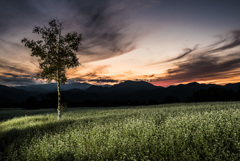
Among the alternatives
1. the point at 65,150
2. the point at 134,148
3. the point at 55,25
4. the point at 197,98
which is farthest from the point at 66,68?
the point at 197,98

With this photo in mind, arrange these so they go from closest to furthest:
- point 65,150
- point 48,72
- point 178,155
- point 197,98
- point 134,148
→ point 178,155 < point 134,148 < point 65,150 < point 48,72 < point 197,98

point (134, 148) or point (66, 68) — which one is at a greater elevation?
point (66, 68)

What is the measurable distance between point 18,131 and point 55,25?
1098 cm

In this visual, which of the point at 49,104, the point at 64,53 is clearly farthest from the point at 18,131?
the point at 49,104

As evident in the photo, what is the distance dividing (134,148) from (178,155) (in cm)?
137

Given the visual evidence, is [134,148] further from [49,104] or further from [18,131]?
[49,104]

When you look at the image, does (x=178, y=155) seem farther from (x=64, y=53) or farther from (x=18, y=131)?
(x=64, y=53)

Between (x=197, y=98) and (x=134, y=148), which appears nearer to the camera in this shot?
(x=134, y=148)

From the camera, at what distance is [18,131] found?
9219 mm

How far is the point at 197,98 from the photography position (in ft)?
217

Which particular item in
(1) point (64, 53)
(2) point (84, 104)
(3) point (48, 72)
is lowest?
(2) point (84, 104)

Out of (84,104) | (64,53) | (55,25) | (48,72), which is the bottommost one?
(84,104)

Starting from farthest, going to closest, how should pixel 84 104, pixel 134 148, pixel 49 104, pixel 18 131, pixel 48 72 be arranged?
pixel 84 104
pixel 49 104
pixel 48 72
pixel 18 131
pixel 134 148

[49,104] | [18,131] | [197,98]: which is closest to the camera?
[18,131]
